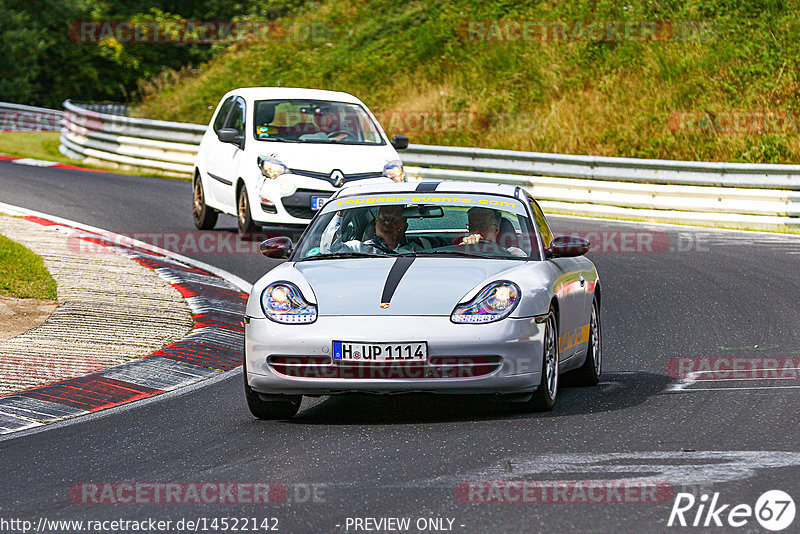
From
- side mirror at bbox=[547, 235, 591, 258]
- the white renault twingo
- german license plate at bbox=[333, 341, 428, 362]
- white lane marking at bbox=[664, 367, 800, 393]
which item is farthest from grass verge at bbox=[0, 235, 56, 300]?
white lane marking at bbox=[664, 367, 800, 393]

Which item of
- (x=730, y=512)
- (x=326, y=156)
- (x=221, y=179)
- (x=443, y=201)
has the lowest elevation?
(x=221, y=179)

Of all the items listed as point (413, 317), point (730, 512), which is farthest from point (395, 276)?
point (730, 512)

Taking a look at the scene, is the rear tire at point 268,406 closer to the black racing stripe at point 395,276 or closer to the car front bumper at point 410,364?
the car front bumper at point 410,364

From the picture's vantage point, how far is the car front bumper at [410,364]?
7824 mm

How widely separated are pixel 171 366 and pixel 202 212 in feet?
28.3

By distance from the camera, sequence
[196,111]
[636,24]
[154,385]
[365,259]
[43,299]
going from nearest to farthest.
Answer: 1. [365,259]
2. [154,385]
3. [43,299]
4. [636,24]
5. [196,111]

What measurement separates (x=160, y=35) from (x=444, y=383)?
154ft

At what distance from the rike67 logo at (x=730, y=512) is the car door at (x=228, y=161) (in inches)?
474

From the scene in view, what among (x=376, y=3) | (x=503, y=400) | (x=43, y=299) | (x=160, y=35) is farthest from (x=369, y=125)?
(x=160, y=35)

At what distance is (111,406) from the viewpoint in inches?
353

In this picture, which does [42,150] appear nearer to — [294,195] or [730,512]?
[294,195]

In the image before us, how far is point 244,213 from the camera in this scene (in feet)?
56.6

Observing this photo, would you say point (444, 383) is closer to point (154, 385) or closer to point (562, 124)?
point (154, 385)

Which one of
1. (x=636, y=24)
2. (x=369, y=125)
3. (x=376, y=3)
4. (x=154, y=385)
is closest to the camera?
(x=154, y=385)
